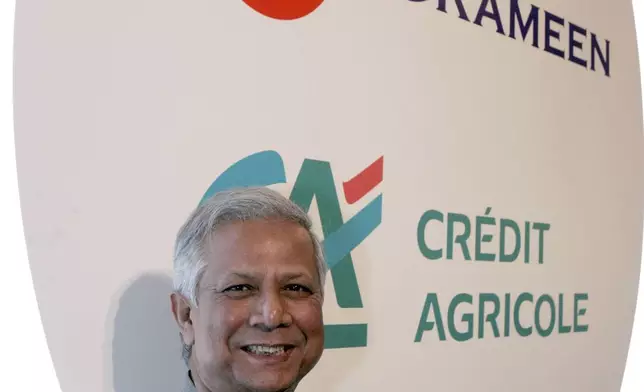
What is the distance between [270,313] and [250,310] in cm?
4

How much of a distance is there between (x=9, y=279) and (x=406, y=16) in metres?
1.13

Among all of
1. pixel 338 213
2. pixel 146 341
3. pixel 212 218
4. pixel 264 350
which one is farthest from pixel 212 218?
pixel 338 213

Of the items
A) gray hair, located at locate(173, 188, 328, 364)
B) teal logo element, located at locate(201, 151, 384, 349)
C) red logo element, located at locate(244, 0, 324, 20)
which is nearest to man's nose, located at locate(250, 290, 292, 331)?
gray hair, located at locate(173, 188, 328, 364)

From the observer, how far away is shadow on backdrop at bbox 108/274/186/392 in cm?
124

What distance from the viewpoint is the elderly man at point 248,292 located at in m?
1.06

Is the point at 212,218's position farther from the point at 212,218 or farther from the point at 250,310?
the point at 250,310

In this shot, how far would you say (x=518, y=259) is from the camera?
6.64ft

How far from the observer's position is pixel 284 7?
1508 mm

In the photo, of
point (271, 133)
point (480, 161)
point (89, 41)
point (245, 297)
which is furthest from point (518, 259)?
point (89, 41)

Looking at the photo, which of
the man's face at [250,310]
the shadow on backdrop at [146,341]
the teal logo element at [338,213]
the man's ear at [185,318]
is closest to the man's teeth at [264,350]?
the man's face at [250,310]

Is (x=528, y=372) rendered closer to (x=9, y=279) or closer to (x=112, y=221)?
(x=112, y=221)

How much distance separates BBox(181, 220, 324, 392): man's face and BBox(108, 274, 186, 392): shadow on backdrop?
218mm

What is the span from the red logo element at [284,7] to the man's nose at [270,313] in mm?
678

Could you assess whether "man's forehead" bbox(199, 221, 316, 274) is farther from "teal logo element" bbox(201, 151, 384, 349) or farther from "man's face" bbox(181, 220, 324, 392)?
"teal logo element" bbox(201, 151, 384, 349)
